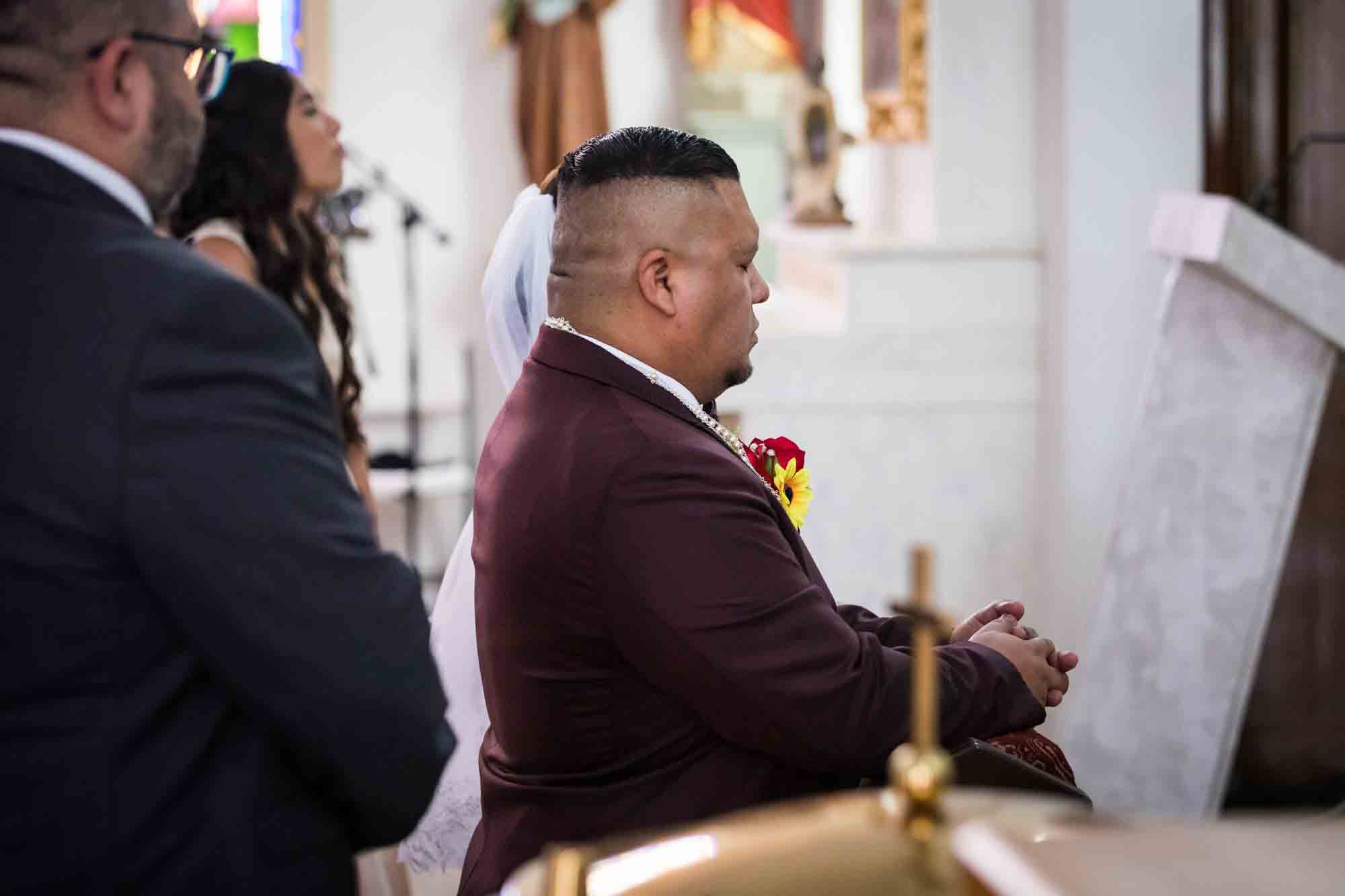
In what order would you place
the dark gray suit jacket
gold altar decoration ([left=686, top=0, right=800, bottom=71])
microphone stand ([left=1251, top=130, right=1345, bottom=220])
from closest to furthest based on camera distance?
the dark gray suit jacket, microphone stand ([left=1251, top=130, right=1345, bottom=220]), gold altar decoration ([left=686, top=0, right=800, bottom=71])

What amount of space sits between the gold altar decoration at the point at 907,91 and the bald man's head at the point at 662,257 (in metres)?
3.53

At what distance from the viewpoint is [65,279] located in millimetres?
1296

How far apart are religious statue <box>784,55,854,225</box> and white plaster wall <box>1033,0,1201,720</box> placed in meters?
1.20

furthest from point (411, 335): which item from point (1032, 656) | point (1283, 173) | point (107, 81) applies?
point (107, 81)

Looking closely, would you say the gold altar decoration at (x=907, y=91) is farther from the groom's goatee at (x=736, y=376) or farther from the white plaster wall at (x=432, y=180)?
the groom's goatee at (x=736, y=376)

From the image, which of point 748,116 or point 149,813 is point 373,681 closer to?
point 149,813

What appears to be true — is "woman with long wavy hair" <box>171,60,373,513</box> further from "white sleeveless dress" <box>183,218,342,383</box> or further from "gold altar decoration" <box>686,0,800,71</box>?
"gold altar decoration" <box>686,0,800,71</box>

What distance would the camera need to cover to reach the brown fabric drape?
8430 mm

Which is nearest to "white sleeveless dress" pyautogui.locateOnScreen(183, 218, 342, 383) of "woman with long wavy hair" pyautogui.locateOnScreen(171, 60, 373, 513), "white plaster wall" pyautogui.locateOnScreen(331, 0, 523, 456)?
"woman with long wavy hair" pyautogui.locateOnScreen(171, 60, 373, 513)

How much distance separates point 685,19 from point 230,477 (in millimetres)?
8404

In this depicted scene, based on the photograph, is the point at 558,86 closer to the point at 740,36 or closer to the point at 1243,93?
the point at 740,36

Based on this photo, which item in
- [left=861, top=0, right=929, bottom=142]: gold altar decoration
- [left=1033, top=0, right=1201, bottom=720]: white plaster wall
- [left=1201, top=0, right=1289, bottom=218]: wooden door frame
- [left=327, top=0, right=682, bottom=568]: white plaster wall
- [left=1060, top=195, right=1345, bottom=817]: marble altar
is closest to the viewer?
[left=1060, top=195, right=1345, bottom=817]: marble altar

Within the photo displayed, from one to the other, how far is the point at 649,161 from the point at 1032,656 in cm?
86

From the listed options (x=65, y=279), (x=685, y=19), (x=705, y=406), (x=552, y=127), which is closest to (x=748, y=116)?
(x=685, y=19)
